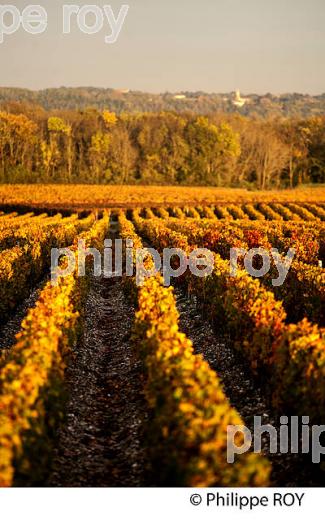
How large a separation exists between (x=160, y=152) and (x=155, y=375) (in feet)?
381

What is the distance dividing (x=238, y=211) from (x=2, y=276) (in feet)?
129

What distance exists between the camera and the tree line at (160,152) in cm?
11131

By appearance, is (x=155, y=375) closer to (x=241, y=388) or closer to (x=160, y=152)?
(x=241, y=388)

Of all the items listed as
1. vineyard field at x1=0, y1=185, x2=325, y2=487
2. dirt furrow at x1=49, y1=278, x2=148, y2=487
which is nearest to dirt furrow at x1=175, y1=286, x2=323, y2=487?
vineyard field at x1=0, y1=185, x2=325, y2=487

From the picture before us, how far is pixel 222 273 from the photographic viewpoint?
1708cm

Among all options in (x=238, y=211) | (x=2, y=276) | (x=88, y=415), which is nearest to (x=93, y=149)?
(x=238, y=211)

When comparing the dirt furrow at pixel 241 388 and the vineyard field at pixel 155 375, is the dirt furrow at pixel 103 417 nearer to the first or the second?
the vineyard field at pixel 155 375

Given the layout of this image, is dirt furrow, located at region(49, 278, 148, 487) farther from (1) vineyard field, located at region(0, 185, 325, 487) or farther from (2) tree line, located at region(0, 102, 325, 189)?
(2) tree line, located at region(0, 102, 325, 189)

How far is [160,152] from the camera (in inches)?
4811

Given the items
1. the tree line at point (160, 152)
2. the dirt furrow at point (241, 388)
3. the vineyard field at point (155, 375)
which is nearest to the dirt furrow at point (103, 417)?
the vineyard field at point (155, 375)

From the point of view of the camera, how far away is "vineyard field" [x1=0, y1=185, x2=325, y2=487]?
721 centimetres

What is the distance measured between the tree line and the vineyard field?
288 feet

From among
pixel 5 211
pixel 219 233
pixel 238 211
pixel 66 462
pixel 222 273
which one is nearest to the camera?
pixel 66 462

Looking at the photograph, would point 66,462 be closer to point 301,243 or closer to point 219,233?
point 301,243
